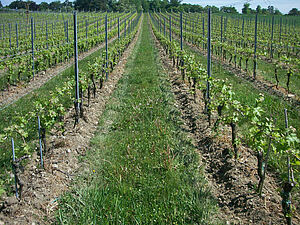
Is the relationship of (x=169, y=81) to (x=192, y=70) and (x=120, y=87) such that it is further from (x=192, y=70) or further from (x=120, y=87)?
(x=192, y=70)

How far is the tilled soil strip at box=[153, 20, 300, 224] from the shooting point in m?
4.10

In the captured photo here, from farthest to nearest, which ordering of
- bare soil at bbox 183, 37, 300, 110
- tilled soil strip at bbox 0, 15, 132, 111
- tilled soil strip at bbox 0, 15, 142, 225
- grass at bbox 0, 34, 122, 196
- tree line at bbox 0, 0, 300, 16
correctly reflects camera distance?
tree line at bbox 0, 0, 300, 16, bare soil at bbox 183, 37, 300, 110, tilled soil strip at bbox 0, 15, 132, 111, grass at bbox 0, 34, 122, 196, tilled soil strip at bbox 0, 15, 142, 225

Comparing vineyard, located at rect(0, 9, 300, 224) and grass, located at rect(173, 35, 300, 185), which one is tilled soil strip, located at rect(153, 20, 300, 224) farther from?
grass, located at rect(173, 35, 300, 185)

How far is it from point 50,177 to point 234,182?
118 inches

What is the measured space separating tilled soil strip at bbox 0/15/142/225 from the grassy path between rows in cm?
20

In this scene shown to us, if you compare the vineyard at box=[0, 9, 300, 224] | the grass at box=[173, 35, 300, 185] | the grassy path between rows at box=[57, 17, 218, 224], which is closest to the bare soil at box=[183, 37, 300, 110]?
the grass at box=[173, 35, 300, 185]

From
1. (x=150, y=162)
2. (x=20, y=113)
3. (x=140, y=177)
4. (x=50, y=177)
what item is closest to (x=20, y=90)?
(x=20, y=113)

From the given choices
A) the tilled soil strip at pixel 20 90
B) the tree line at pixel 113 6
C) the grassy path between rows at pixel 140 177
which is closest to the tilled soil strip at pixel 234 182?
the grassy path between rows at pixel 140 177

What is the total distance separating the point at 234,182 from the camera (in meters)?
4.83

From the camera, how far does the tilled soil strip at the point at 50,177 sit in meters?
4.08

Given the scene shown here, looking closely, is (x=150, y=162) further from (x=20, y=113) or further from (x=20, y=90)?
(x=20, y=90)

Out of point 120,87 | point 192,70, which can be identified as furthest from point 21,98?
point 192,70

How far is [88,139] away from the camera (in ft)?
22.2

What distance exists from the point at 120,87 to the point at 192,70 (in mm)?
3599
